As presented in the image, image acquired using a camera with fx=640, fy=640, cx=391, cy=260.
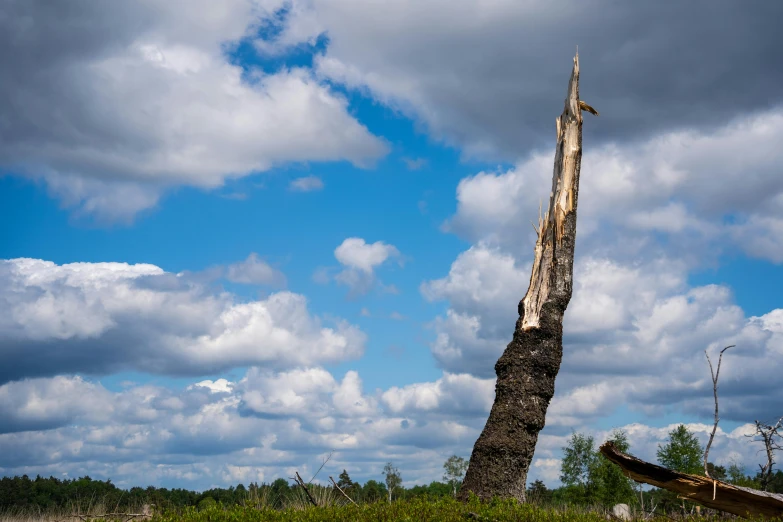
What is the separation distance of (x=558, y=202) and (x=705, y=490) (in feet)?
24.7

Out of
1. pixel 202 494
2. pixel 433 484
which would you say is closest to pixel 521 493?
pixel 433 484

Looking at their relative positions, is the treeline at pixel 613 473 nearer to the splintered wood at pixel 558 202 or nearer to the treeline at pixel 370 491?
the treeline at pixel 370 491

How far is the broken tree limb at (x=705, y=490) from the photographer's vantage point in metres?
12.4

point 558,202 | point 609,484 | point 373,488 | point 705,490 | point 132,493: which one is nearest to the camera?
point 705,490

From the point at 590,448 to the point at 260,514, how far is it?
2967 cm

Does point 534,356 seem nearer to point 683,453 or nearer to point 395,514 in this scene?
point 395,514

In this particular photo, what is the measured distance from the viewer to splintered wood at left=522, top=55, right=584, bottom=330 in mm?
15711

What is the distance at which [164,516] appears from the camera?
11.3m

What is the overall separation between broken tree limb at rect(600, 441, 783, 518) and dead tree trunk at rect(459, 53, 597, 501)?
6.05 ft

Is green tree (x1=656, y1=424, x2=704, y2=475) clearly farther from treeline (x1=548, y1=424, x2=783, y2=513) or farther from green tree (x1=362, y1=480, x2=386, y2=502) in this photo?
green tree (x1=362, y1=480, x2=386, y2=502)

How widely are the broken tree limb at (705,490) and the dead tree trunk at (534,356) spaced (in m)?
1.84

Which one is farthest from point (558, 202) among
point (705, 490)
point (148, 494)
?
point (148, 494)

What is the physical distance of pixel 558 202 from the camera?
55.0ft

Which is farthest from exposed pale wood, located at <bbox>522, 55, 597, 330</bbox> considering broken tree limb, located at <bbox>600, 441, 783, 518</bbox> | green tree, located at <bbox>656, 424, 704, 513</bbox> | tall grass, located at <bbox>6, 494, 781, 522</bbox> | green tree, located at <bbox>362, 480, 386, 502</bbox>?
green tree, located at <bbox>656, 424, 704, 513</bbox>
